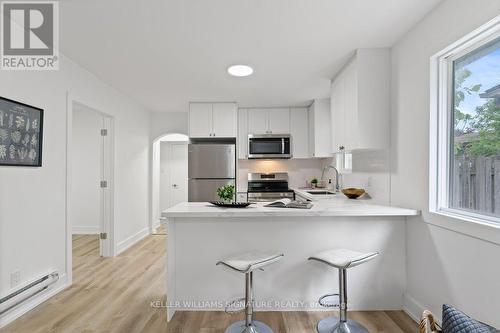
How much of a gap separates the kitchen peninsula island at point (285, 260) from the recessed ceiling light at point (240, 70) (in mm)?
1658

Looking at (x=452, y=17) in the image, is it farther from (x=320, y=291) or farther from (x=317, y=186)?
(x=317, y=186)

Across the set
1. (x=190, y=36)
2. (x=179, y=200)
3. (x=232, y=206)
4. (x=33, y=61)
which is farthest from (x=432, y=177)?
(x=179, y=200)

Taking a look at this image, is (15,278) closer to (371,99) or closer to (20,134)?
(20,134)

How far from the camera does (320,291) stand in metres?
2.41

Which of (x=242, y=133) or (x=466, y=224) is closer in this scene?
(x=466, y=224)

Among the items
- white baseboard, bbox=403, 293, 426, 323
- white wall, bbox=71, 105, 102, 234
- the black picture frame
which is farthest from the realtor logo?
white baseboard, bbox=403, 293, 426, 323

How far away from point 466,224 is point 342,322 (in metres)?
1.03

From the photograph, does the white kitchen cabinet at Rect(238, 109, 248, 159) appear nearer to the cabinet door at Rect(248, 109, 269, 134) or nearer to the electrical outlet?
the cabinet door at Rect(248, 109, 269, 134)

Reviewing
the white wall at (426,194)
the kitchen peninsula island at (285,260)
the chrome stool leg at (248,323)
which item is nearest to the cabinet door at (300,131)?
the white wall at (426,194)

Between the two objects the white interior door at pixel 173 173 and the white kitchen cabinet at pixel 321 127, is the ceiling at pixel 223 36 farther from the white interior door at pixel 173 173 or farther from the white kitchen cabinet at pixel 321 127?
the white interior door at pixel 173 173

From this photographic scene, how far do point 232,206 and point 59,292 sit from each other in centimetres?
198

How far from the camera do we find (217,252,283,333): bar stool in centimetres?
185

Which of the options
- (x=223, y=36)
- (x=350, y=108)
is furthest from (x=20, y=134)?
(x=350, y=108)

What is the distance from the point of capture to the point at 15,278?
228cm
